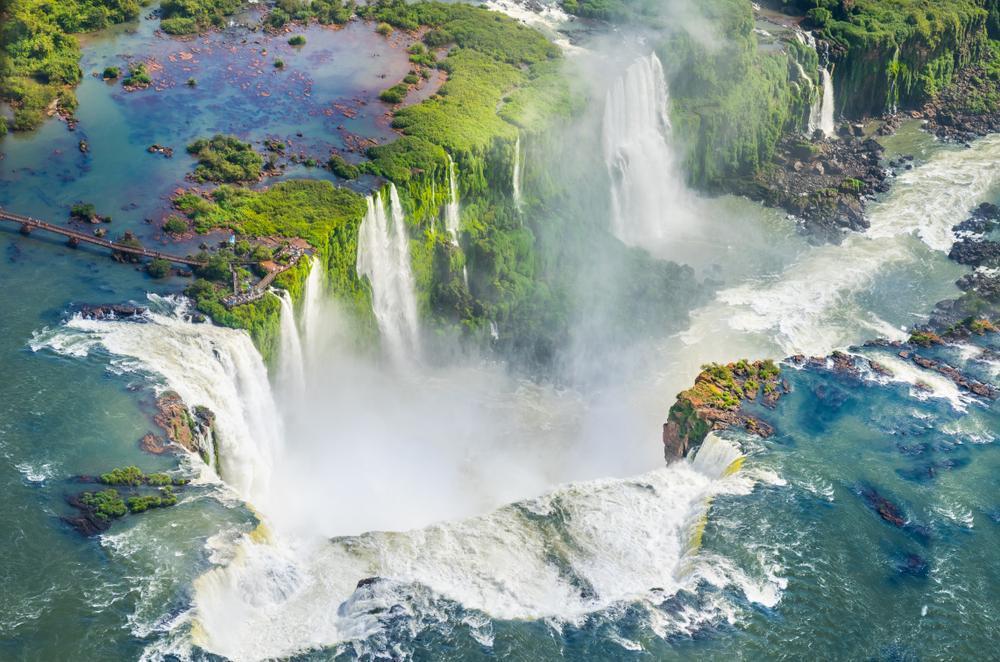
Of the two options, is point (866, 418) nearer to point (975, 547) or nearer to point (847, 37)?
point (975, 547)

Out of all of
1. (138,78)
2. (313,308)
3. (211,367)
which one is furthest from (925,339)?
(138,78)

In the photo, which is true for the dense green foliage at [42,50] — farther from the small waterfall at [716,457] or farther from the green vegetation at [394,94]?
Result: the small waterfall at [716,457]

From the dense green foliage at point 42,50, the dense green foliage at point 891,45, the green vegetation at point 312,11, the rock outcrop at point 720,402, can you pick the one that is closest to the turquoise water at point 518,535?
the rock outcrop at point 720,402

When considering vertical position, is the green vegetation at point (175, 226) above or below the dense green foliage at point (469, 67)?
below

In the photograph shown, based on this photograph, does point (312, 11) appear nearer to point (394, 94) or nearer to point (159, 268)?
point (394, 94)

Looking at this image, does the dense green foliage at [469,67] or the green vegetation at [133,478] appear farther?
the dense green foliage at [469,67]

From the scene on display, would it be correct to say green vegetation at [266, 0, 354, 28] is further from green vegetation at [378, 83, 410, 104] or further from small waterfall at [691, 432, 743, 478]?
small waterfall at [691, 432, 743, 478]
